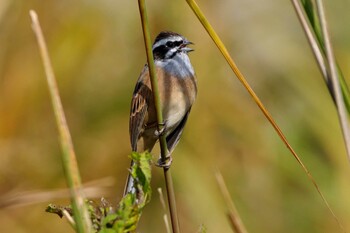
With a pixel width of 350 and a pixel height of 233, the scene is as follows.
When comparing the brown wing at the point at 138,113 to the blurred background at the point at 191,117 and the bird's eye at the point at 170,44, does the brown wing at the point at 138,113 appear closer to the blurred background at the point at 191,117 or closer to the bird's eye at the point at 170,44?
the bird's eye at the point at 170,44

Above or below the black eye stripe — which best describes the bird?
below

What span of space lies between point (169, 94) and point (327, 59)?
5.12 ft

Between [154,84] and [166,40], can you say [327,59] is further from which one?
[166,40]

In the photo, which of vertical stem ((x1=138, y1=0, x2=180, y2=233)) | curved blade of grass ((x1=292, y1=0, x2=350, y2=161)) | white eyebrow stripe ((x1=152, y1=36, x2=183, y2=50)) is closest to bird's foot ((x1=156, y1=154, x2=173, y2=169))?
vertical stem ((x1=138, y1=0, x2=180, y2=233))

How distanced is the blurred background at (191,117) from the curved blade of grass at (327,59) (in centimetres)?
171

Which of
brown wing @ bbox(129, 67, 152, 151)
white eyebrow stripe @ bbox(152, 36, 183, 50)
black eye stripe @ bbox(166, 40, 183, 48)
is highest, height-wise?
white eyebrow stripe @ bbox(152, 36, 183, 50)

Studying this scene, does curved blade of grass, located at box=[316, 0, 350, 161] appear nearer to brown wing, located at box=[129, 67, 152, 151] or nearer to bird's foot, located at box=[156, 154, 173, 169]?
bird's foot, located at box=[156, 154, 173, 169]

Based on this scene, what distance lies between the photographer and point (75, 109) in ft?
13.8

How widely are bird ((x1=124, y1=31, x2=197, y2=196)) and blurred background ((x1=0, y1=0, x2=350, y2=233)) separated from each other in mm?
518

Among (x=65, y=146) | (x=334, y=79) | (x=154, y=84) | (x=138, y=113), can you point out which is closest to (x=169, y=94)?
(x=138, y=113)

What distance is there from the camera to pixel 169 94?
3.46 meters

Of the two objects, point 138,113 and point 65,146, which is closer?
point 65,146

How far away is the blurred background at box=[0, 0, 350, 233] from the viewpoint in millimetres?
3846

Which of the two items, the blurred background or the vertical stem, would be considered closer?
the vertical stem
